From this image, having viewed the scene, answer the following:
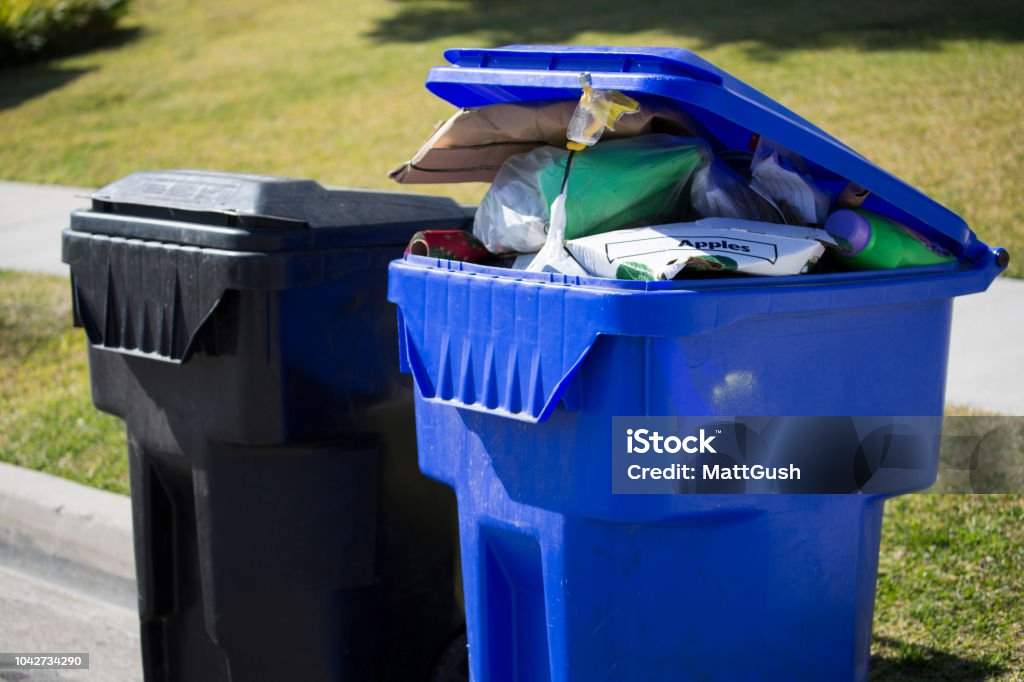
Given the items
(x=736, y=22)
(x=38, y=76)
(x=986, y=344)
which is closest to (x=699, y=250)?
(x=986, y=344)

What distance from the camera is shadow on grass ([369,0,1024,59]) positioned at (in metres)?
11.6

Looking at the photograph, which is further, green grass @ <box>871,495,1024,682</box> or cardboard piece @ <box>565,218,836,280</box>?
green grass @ <box>871,495,1024,682</box>

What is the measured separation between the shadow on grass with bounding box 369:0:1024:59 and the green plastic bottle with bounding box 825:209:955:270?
9.28 metres

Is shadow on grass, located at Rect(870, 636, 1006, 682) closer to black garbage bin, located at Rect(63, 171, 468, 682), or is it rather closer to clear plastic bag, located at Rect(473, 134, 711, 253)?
black garbage bin, located at Rect(63, 171, 468, 682)

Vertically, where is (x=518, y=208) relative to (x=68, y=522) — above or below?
above

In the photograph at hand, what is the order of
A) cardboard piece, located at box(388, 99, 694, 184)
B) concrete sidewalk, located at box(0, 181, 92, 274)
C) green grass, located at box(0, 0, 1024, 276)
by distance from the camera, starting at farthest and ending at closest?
green grass, located at box(0, 0, 1024, 276) → concrete sidewalk, located at box(0, 181, 92, 274) → cardboard piece, located at box(388, 99, 694, 184)

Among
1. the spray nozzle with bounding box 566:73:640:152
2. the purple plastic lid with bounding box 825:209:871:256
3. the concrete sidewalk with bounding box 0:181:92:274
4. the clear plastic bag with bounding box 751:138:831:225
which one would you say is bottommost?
the concrete sidewalk with bounding box 0:181:92:274

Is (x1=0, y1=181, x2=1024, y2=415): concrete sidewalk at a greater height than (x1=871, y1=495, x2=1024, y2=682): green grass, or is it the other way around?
(x1=0, y1=181, x2=1024, y2=415): concrete sidewalk

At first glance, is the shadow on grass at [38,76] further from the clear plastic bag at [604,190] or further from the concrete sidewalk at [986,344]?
the clear plastic bag at [604,190]

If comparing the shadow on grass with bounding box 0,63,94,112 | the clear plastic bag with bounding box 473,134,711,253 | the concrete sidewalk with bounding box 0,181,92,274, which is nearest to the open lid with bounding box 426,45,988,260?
the clear plastic bag with bounding box 473,134,711,253

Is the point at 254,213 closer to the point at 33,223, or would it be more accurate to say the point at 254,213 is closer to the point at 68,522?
the point at 68,522

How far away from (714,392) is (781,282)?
246mm

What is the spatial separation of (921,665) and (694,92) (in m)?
1.87

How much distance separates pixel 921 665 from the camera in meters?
3.27
